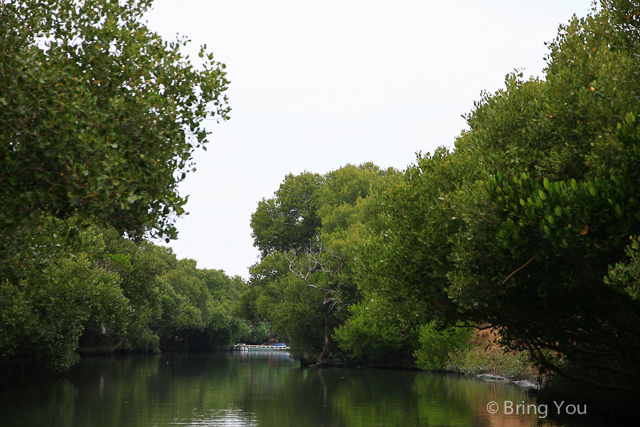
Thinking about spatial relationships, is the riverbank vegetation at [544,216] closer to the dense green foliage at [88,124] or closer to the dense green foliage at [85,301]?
the dense green foliage at [88,124]

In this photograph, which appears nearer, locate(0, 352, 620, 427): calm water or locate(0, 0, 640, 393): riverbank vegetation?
locate(0, 0, 640, 393): riverbank vegetation

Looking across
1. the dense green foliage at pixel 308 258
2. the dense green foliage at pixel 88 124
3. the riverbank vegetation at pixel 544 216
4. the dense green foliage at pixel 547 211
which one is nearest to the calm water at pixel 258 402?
the riverbank vegetation at pixel 544 216

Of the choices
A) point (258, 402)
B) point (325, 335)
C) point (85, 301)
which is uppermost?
point (85, 301)

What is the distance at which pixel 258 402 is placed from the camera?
2967cm

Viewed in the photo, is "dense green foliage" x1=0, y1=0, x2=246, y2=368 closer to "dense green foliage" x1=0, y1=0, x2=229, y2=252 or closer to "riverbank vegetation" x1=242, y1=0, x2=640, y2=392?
"dense green foliage" x1=0, y1=0, x2=229, y2=252

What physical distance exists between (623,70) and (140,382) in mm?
35851

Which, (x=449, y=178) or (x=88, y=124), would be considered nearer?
(x=88, y=124)

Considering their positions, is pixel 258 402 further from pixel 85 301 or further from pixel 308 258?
pixel 308 258

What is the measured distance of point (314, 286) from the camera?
54.4 metres

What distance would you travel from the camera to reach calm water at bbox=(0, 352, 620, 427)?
73.5ft

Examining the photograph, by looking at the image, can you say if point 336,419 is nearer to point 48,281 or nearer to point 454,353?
point 48,281

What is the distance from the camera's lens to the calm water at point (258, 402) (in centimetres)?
2239

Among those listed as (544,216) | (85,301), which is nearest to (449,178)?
(544,216)

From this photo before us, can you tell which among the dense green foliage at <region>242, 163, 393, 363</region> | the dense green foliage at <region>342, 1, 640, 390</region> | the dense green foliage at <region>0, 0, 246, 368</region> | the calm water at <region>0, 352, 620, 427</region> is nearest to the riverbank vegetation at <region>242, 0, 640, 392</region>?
the dense green foliage at <region>342, 1, 640, 390</region>
